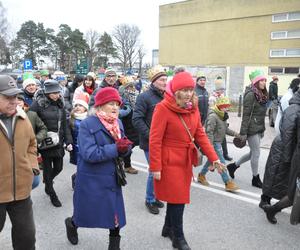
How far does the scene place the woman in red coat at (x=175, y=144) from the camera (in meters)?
3.27

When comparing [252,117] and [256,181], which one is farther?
[256,181]

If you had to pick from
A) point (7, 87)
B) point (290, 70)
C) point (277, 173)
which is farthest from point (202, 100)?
point (290, 70)

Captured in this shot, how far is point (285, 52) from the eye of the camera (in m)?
29.1

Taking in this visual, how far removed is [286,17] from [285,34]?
147 centimetres

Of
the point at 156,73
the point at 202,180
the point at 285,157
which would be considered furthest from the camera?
the point at 202,180

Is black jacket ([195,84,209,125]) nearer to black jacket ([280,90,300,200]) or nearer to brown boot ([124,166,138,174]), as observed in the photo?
brown boot ([124,166,138,174])

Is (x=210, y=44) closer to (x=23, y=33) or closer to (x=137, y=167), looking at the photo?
(x=137, y=167)

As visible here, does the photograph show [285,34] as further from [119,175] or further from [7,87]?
[7,87]

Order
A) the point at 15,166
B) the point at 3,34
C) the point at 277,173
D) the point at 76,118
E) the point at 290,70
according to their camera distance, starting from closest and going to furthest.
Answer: the point at 15,166 < the point at 277,173 < the point at 76,118 < the point at 290,70 < the point at 3,34

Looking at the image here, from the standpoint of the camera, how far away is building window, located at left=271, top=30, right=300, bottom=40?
28.8 metres

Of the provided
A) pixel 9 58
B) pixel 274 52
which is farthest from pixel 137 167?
pixel 9 58

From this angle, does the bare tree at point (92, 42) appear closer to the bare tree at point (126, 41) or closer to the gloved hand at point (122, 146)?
the bare tree at point (126, 41)

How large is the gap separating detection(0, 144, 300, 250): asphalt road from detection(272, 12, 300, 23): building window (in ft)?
90.1

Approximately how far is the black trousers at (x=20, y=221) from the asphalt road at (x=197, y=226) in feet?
2.60
